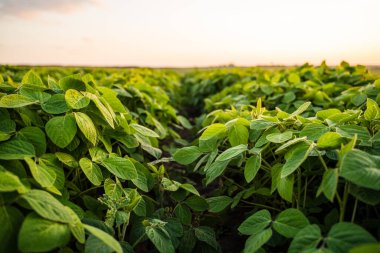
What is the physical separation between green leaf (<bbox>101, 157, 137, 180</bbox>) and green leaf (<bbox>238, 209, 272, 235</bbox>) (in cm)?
59

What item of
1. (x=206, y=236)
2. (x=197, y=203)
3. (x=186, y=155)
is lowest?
(x=206, y=236)

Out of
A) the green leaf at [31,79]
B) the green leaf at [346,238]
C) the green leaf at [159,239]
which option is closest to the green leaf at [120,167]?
the green leaf at [159,239]

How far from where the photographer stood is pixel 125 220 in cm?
144

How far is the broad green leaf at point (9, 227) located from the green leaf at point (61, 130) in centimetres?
42

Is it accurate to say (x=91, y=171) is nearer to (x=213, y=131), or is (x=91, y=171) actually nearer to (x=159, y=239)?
(x=159, y=239)

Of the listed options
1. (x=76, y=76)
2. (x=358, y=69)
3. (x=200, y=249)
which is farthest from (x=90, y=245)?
(x=358, y=69)

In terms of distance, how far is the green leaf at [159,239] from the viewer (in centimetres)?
144

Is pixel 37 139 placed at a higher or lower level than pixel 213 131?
higher

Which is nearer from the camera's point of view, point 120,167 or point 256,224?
point 256,224

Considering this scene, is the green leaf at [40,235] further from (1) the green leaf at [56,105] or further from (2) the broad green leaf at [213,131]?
(2) the broad green leaf at [213,131]

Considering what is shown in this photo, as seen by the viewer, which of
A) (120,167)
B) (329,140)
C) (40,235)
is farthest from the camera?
(120,167)

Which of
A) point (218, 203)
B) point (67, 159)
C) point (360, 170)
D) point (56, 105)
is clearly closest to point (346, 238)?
point (360, 170)

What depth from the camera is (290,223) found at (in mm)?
1323

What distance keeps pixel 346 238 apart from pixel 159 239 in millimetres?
780
